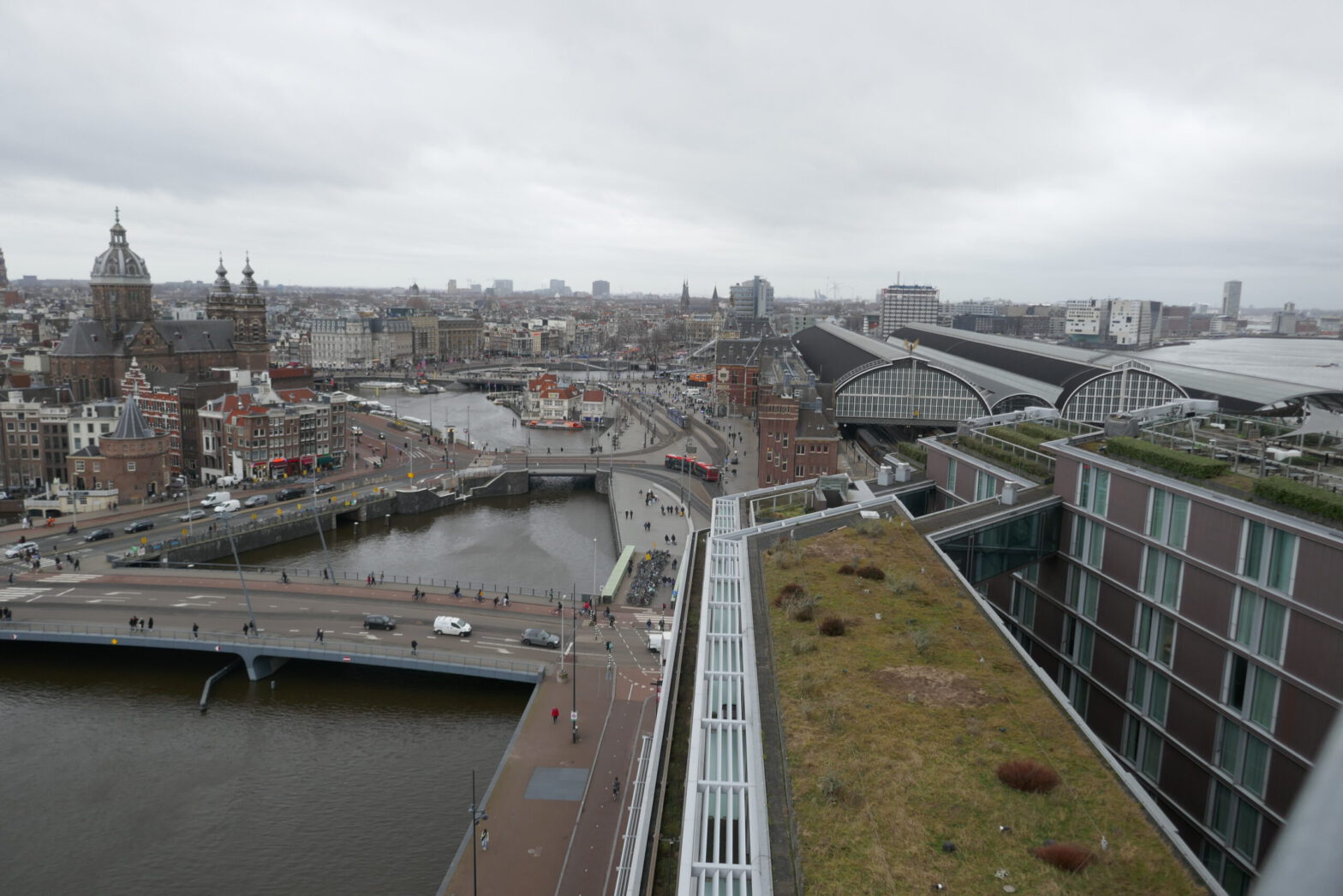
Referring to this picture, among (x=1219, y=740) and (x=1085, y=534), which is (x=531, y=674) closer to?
(x=1085, y=534)

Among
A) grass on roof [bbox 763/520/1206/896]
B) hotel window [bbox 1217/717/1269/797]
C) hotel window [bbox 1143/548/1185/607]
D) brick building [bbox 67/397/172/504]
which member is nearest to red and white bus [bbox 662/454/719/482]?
brick building [bbox 67/397/172/504]

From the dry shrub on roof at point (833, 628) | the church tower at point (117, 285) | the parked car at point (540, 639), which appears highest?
the church tower at point (117, 285)

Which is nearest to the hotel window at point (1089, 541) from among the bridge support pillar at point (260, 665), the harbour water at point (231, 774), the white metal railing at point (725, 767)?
the white metal railing at point (725, 767)

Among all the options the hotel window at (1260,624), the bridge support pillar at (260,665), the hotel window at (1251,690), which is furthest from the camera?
the bridge support pillar at (260,665)

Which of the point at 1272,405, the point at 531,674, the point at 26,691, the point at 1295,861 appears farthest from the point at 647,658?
the point at 1272,405

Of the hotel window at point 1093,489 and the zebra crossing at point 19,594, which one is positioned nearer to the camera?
the hotel window at point 1093,489

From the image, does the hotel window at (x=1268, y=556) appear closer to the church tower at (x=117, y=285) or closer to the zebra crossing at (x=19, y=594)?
the zebra crossing at (x=19, y=594)
